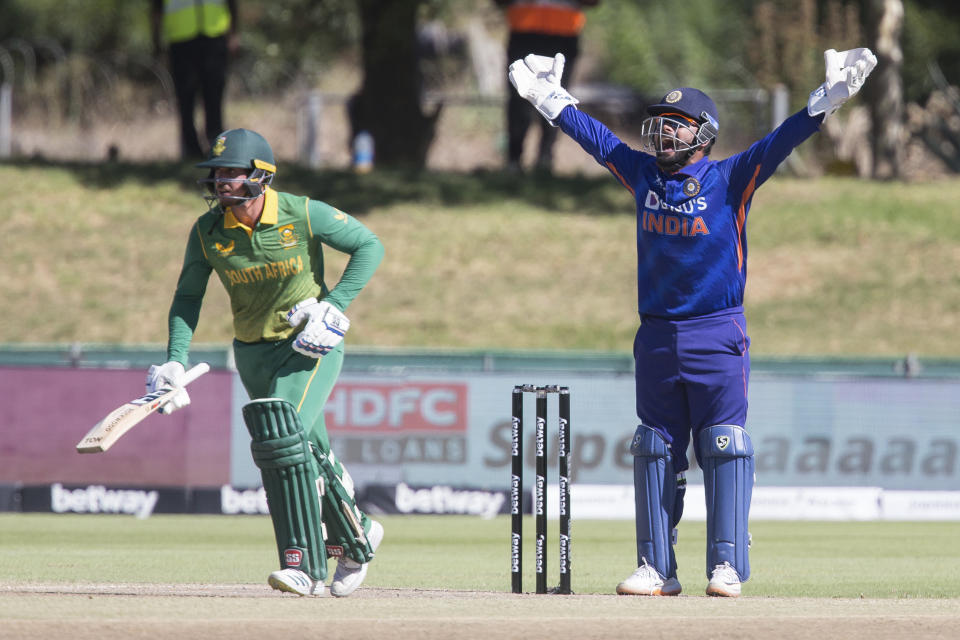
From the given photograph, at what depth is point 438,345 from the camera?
18281 mm

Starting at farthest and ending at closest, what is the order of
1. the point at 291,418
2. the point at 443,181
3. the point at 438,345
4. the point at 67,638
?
1. the point at 443,181
2. the point at 438,345
3. the point at 291,418
4. the point at 67,638

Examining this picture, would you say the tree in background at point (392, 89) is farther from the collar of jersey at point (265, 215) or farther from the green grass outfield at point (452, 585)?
the collar of jersey at point (265, 215)

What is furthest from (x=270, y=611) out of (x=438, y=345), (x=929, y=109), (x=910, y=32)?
(x=910, y=32)

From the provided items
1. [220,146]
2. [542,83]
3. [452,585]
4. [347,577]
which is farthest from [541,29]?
[347,577]

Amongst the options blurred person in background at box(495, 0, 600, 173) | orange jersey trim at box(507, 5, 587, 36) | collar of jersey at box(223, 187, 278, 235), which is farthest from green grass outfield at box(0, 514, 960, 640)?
orange jersey trim at box(507, 5, 587, 36)

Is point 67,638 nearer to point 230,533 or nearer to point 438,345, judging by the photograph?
point 230,533

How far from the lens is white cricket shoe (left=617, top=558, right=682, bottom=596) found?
Result: 671 cm

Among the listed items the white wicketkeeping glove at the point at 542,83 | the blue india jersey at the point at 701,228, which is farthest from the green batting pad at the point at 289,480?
the white wicketkeeping glove at the point at 542,83

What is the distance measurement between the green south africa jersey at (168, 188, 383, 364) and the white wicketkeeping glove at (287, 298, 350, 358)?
0.18m

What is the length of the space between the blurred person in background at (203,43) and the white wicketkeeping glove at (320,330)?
1320cm

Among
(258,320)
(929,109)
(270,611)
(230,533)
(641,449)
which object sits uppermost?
(929,109)

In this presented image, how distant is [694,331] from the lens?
6.70 meters

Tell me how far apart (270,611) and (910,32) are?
25254 mm

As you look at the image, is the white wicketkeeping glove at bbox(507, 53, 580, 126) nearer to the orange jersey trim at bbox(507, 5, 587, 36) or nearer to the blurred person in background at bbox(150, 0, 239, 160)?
the blurred person in background at bbox(150, 0, 239, 160)
